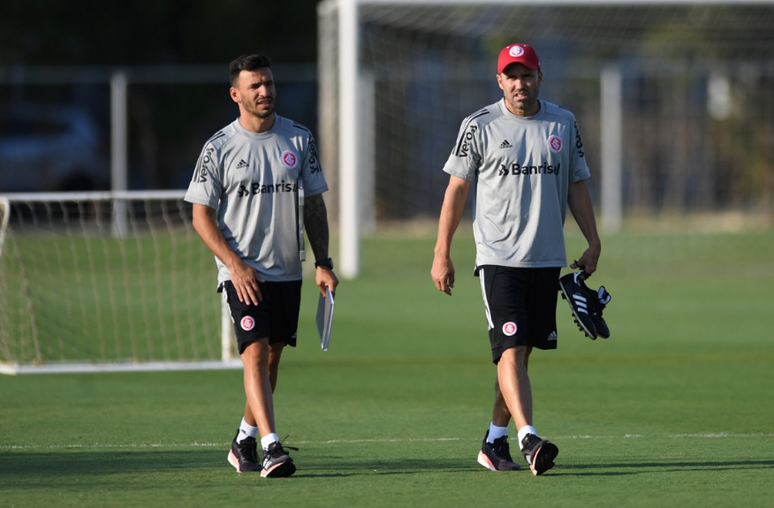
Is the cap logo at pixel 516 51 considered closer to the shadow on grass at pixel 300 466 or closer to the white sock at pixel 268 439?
the shadow on grass at pixel 300 466

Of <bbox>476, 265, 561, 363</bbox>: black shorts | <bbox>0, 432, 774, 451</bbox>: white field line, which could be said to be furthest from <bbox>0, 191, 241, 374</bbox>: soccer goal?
<bbox>476, 265, 561, 363</bbox>: black shorts

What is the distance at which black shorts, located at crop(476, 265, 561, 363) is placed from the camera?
6.18 m

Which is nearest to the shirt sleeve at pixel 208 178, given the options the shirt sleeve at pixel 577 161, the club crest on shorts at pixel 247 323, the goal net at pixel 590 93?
the club crest on shorts at pixel 247 323

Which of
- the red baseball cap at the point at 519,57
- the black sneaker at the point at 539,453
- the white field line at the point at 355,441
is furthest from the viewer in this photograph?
the white field line at the point at 355,441

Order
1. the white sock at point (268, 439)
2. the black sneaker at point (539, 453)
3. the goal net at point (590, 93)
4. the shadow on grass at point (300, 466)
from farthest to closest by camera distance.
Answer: the goal net at point (590, 93) → the shadow on grass at point (300, 466) → the white sock at point (268, 439) → the black sneaker at point (539, 453)

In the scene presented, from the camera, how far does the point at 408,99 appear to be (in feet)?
67.5

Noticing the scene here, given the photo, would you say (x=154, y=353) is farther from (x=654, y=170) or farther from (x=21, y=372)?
(x=654, y=170)

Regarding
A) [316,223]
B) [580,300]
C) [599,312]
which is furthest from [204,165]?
[599,312]

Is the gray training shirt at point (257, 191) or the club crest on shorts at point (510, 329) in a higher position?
the gray training shirt at point (257, 191)

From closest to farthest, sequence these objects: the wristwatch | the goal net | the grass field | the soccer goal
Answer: the grass field < the wristwatch < the soccer goal < the goal net

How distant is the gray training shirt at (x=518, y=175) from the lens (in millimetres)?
6207

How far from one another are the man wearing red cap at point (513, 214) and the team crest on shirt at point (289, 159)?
0.73 meters

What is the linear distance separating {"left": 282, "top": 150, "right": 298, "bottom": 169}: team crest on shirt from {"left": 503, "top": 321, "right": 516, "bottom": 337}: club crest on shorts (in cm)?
124

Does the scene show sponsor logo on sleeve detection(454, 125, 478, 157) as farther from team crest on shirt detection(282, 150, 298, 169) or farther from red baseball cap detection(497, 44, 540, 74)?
team crest on shirt detection(282, 150, 298, 169)
